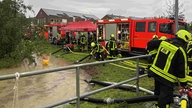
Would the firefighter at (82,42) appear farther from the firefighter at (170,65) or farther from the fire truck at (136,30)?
the firefighter at (170,65)

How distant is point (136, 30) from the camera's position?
16.7 metres

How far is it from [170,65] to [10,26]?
44.2 ft

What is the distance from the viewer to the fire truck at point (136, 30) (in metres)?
15.0

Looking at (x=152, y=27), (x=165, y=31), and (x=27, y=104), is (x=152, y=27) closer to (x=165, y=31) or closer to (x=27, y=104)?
(x=165, y=31)

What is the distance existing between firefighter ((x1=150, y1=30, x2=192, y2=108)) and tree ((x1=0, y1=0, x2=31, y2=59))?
13279 millimetres

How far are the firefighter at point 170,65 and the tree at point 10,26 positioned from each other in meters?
13.3

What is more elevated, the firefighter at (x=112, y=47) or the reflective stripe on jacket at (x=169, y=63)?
the reflective stripe on jacket at (x=169, y=63)

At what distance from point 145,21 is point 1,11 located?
28.6ft

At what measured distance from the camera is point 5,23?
16.3 meters

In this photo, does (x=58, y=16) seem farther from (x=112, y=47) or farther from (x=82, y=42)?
(x=112, y=47)

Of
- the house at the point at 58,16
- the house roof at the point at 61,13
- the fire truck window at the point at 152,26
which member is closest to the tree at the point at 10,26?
the fire truck window at the point at 152,26

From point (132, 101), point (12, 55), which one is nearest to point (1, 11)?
point (12, 55)

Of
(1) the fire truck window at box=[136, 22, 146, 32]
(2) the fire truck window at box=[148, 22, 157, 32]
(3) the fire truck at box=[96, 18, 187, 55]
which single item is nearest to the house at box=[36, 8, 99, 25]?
(3) the fire truck at box=[96, 18, 187, 55]

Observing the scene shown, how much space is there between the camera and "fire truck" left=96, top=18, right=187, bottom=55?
49.4 feet
